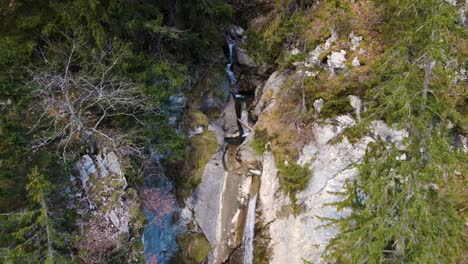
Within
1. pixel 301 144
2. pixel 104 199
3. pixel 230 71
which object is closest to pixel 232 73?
pixel 230 71

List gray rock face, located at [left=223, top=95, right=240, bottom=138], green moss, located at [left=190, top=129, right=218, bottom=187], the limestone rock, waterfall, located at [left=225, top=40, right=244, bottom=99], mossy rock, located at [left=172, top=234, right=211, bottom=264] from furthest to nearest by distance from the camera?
1. waterfall, located at [left=225, top=40, right=244, bottom=99]
2. gray rock face, located at [left=223, top=95, right=240, bottom=138]
3. green moss, located at [left=190, top=129, right=218, bottom=187]
4. the limestone rock
5. mossy rock, located at [left=172, top=234, right=211, bottom=264]

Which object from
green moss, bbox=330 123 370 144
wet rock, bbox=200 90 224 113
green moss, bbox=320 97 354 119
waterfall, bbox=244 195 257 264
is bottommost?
waterfall, bbox=244 195 257 264

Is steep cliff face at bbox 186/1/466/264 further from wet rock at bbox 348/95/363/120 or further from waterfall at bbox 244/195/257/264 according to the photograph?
waterfall at bbox 244/195/257/264

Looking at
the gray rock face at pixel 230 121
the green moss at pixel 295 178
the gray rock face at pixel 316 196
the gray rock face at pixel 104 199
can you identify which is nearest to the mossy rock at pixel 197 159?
the gray rock face at pixel 230 121

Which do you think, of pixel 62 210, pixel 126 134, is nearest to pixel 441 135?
pixel 126 134

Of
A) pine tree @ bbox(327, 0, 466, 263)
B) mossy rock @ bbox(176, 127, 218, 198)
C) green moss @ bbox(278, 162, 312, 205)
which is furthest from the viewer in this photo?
mossy rock @ bbox(176, 127, 218, 198)

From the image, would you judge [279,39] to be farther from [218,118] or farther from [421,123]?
[421,123]

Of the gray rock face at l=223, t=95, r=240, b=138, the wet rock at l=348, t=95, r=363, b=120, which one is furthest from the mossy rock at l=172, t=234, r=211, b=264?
the wet rock at l=348, t=95, r=363, b=120

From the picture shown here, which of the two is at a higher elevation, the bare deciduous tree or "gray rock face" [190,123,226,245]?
the bare deciduous tree
